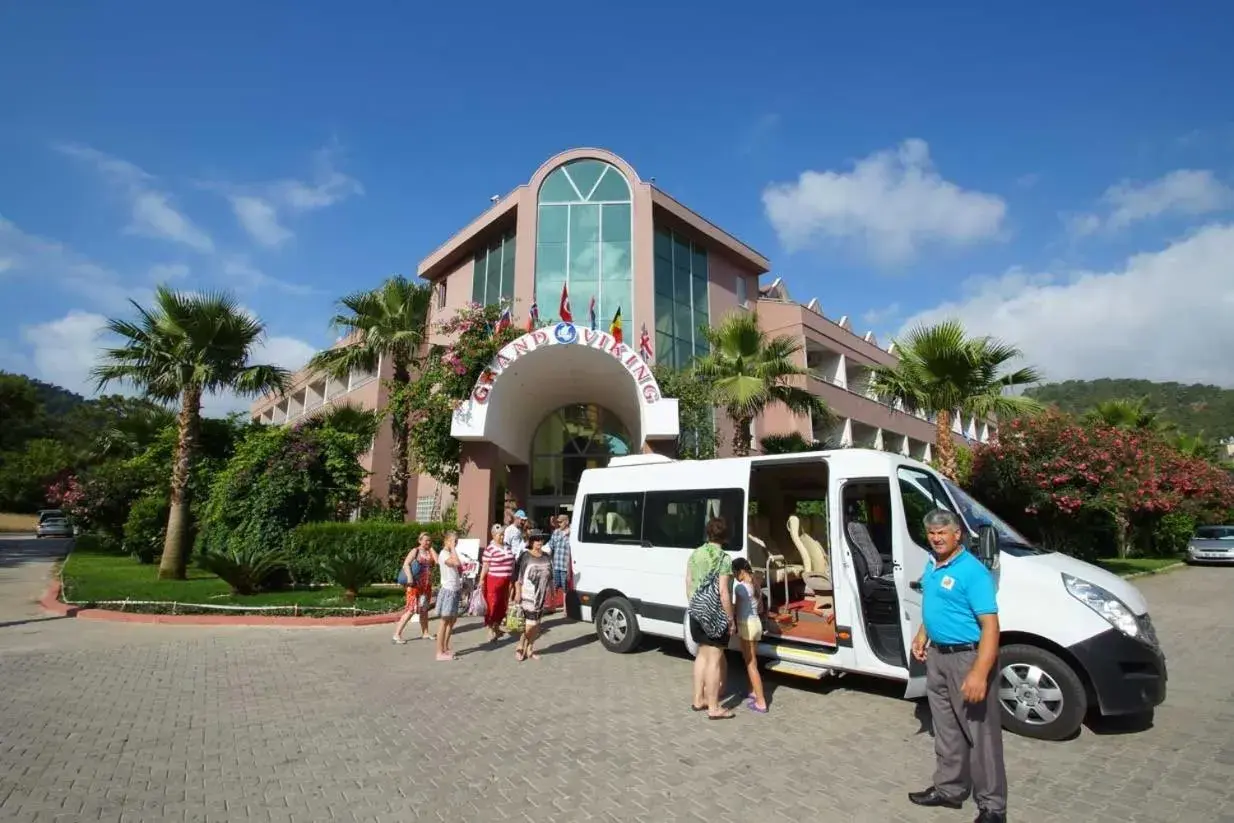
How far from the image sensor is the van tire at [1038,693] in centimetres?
489

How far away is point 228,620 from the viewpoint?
1069 cm

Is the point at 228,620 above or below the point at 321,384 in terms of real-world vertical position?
below

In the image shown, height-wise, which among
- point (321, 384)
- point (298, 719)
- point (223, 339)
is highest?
point (321, 384)

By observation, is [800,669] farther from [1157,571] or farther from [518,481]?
[1157,571]

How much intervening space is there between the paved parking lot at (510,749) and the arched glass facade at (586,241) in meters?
17.0

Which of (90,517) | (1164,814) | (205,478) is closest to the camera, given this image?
(1164,814)

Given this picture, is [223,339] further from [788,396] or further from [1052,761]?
[1052,761]

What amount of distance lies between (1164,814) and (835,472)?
135 inches

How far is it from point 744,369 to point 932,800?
1304cm

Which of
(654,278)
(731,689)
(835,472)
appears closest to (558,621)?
(731,689)

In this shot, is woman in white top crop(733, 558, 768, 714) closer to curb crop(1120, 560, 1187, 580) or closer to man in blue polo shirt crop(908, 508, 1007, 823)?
man in blue polo shirt crop(908, 508, 1007, 823)

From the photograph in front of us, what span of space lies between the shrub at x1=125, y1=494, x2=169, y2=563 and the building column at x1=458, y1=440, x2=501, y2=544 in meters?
14.8

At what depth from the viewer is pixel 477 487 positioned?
14.2 metres

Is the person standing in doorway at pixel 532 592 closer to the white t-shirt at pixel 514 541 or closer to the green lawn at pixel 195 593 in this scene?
the white t-shirt at pixel 514 541
